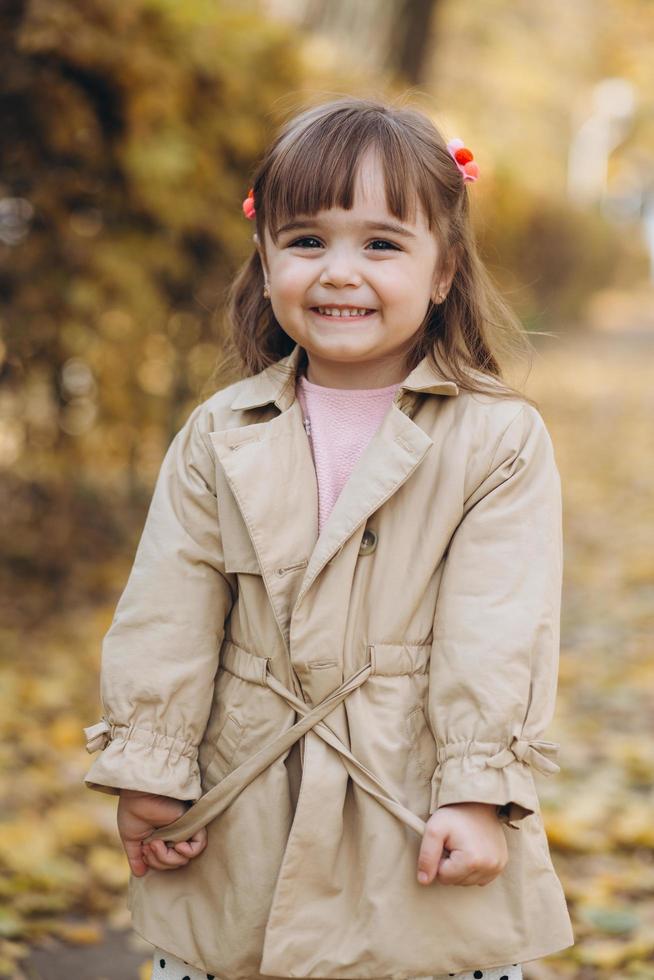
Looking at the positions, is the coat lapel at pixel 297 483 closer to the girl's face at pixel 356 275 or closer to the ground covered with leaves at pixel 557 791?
the girl's face at pixel 356 275

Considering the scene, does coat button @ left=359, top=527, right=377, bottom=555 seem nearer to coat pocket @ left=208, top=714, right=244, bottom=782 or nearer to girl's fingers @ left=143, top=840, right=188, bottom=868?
coat pocket @ left=208, top=714, right=244, bottom=782

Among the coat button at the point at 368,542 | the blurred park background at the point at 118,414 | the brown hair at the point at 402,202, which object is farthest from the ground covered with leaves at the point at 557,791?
the coat button at the point at 368,542

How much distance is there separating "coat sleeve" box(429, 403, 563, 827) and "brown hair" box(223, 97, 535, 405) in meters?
0.18

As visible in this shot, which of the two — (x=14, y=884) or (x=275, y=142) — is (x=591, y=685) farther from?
(x=275, y=142)

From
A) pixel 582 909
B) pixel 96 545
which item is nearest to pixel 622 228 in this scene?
pixel 96 545

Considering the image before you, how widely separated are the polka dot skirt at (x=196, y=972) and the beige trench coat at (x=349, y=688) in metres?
0.10

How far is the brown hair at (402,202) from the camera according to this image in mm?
1756

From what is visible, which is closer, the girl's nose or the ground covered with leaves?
the girl's nose

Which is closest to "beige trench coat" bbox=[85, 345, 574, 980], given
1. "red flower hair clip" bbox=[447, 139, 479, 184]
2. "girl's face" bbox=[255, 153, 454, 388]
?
"girl's face" bbox=[255, 153, 454, 388]

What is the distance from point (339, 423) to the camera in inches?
75.2

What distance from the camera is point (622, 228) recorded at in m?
22.0

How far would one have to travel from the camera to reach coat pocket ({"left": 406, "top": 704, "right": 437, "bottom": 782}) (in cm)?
175

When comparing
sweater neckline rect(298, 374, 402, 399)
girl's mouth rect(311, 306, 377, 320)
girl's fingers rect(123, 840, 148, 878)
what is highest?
girl's mouth rect(311, 306, 377, 320)

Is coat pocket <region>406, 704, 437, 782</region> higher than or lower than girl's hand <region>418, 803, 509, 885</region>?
higher
